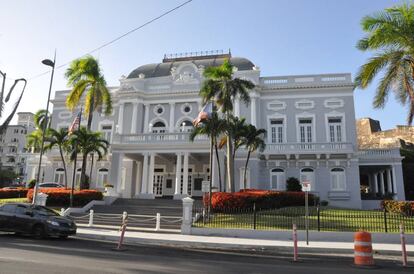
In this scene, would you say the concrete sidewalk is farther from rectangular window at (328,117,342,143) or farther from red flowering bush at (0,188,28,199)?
rectangular window at (328,117,342,143)

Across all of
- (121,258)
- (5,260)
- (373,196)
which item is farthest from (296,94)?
(5,260)

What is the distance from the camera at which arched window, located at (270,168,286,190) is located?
30984 mm

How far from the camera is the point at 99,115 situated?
37.1m

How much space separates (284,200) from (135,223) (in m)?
9.87

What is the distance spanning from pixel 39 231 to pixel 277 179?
2185 cm

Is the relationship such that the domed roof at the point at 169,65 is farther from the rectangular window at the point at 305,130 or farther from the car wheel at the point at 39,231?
the car wheel at the point at 39,231

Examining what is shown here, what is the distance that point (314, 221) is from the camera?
57.3ft

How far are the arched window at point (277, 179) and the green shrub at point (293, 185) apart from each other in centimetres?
120

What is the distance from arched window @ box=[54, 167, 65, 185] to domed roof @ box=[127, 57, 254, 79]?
1223cm

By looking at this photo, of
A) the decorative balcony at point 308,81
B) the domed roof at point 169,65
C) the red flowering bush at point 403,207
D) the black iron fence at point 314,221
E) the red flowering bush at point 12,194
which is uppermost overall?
the domed roof at point 169,65

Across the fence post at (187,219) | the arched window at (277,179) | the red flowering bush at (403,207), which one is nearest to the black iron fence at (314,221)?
the red flowering bush at (403,207)

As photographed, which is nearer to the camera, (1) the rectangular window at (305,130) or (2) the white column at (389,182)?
(2) the white column at (389,182)

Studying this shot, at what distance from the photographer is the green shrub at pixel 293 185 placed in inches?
1144

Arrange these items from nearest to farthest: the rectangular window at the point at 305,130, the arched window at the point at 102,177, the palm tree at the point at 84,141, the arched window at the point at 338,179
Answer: the palm tree at the point at 84,141 < the arched window at the point at 338,179 < the rectangular window at the point at 305,130 < the arched window at the point at 102,177
